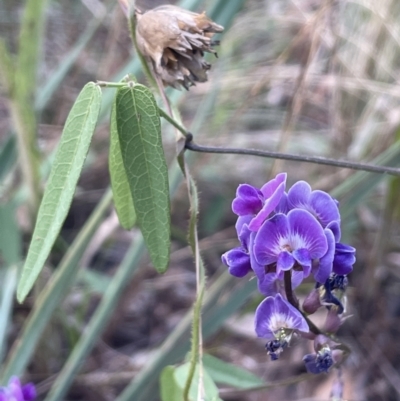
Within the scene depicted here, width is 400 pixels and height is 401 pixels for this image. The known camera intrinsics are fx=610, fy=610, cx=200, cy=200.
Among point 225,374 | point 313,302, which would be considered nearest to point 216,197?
point 225,374

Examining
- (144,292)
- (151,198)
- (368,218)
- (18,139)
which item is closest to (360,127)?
(368,218)

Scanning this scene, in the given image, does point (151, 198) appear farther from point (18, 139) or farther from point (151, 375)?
point (18, 139)

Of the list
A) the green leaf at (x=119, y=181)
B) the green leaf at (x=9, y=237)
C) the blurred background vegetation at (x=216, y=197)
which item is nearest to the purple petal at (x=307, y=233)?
the green leaf at (x=119, y=181)

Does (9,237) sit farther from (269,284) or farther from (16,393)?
(269,284)

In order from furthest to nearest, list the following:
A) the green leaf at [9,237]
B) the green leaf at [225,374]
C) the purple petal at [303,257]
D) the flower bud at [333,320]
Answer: the green leaf at [9,237]
the green leaf at [225,374]
the flower bud at [333,320]
the purple petal at [303,257]

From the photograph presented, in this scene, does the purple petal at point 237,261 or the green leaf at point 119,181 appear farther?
the green leaf at point 119,181

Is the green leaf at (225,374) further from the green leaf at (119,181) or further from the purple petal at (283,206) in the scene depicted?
the purple petal at (283,206)
